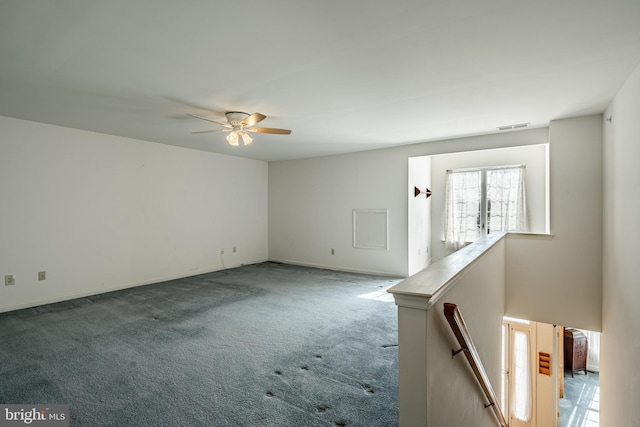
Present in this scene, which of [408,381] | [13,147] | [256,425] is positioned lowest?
[256,425]

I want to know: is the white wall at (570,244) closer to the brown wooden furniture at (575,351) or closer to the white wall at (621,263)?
the white wall at (621,263)

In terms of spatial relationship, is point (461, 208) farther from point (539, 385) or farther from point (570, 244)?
point (539, 385)

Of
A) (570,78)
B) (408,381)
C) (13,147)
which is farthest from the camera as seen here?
(13,147)

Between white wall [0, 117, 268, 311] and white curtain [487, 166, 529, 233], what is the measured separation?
17.1 ft

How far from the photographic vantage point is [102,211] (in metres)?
4.61

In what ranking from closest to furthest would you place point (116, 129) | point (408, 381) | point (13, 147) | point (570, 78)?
point (408, 381) → point (570, 78) → point (13, 147) → point (116, 129)

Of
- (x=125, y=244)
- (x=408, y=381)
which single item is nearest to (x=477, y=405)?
(x=408, y=381)

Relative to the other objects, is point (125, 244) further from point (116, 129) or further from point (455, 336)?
point (455, 336)

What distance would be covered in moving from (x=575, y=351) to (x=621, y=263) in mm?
5400

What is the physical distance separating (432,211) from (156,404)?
613 cm

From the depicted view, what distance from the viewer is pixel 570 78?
2.70m

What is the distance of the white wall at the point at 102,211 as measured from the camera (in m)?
3.87

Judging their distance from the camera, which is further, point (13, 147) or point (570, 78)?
point (13, 147)

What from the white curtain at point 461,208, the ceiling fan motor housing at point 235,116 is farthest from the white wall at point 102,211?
the white curtain at point 461,208
